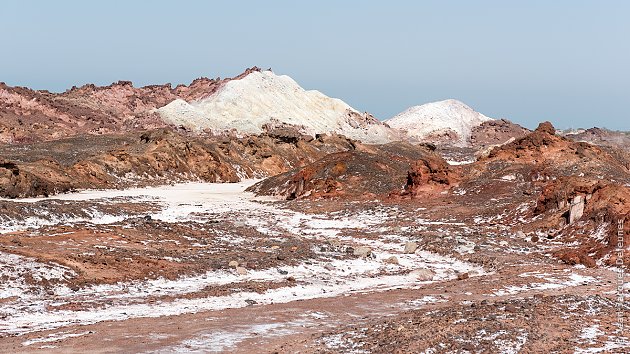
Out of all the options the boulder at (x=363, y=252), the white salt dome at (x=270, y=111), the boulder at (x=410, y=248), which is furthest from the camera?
the white salt dome at (x=270, y=111)

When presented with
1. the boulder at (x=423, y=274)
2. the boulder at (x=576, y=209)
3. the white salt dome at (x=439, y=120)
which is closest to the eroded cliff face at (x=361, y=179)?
the boulder at (x=576, y=209)

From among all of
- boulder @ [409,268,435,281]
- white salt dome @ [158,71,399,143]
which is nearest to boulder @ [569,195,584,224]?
boulder @ [409,268,435,281]

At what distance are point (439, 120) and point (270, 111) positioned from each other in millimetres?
55200

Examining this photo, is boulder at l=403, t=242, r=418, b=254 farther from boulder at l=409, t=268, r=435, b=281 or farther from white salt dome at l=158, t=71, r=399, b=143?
white salt dome at l=158, t=71, r=399, b=143

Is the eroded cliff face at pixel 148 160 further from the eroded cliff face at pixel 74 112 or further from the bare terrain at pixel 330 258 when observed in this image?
the eroded cliff face at pixel 74 112

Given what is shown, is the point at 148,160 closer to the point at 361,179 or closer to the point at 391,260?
the point at 361,179

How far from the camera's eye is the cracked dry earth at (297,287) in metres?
12.1

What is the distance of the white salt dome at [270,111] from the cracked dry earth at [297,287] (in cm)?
7194

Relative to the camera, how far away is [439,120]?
153125 mm

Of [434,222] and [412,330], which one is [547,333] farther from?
[434,222]

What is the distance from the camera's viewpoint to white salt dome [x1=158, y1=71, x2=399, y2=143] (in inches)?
4117

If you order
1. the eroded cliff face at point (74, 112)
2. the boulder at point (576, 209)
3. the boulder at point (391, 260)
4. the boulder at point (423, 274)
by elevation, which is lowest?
the boulder at point (423, 274)

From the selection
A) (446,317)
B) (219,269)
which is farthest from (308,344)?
(219,269)

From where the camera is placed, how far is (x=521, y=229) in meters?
29.3
